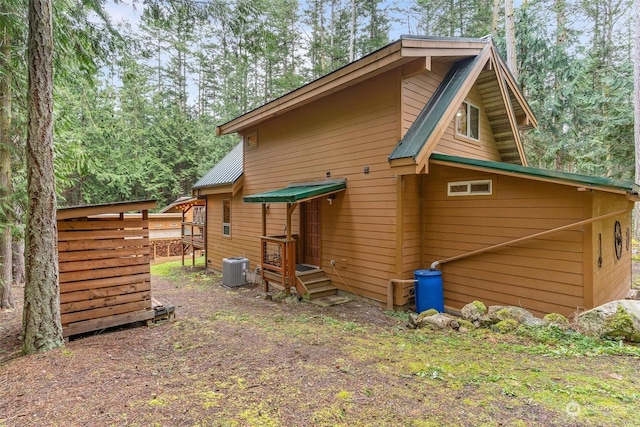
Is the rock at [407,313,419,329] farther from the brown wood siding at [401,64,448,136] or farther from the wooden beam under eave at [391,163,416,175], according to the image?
the brown wood siding at [401,64,448,136]

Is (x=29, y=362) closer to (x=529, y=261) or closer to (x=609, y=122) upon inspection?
(x=529, y=261)

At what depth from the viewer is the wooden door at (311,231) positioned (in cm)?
842

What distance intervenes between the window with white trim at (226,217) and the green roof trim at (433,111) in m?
7.28

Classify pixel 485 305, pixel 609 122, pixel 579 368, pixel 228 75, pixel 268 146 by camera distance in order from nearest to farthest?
pixel 579 368 → pixel 485 305 → pixel 268 146 → pixel 609 122 → pixel 228 75

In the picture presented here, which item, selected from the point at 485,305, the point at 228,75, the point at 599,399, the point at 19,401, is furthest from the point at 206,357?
the point at 228,75

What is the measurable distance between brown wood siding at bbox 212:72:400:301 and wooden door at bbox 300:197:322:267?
0.24 m

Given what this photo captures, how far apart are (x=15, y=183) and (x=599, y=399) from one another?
1039cm

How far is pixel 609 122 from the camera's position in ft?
44.4

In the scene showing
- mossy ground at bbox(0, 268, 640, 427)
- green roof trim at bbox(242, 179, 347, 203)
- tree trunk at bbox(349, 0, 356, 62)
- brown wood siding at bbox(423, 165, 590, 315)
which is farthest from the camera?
tree trunk at bbox(349, 0, 356, 62)

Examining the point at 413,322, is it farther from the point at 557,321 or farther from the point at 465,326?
the point at 557,321

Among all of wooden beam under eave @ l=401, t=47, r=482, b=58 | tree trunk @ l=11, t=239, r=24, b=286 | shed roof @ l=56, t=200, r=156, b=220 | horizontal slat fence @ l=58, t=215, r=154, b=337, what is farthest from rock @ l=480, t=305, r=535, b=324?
tree trunk @ l=11, t=239, r=24, b=286

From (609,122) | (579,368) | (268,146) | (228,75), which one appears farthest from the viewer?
(228,75)

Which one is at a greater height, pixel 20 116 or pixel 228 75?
pixel 228 75

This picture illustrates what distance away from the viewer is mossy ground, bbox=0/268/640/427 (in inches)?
102
